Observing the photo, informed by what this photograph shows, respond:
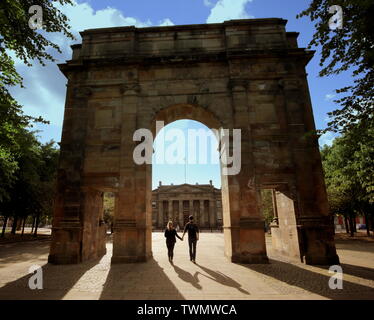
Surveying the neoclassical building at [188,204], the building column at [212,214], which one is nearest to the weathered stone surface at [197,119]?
the building column at [212,214]

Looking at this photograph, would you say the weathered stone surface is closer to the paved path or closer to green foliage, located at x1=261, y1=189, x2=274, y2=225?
the paved path

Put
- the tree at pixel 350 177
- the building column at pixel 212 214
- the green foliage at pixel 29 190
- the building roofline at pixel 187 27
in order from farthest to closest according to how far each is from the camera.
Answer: the building column at pixel 212 214, the green foliage at pixel 29 190, the tree at pixel 350 177, the building roofline at pixel 187 27

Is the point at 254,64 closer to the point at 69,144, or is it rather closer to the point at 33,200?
the point at 69,144

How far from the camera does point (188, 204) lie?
70938 mm

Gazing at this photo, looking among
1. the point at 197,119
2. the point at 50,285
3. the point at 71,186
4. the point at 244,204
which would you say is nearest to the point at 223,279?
the point at 244,204

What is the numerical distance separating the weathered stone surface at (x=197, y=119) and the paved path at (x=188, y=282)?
46.7 inches

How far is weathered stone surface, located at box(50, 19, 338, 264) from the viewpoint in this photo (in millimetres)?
9633

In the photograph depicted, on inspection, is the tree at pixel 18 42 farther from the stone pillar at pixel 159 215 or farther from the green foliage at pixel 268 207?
the stone pillar at pixel 159 215

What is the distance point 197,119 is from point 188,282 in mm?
8627

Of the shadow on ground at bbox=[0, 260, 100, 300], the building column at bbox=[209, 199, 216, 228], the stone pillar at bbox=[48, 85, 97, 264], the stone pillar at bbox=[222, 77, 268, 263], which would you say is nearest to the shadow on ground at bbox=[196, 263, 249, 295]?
the stone pillar at bbox=[222, 77, 268, 263]

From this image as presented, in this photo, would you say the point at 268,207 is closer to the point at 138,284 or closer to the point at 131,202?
the point at 131,202

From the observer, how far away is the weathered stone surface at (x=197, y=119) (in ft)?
31.6

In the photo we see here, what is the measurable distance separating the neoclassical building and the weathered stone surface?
57694 millimetres
